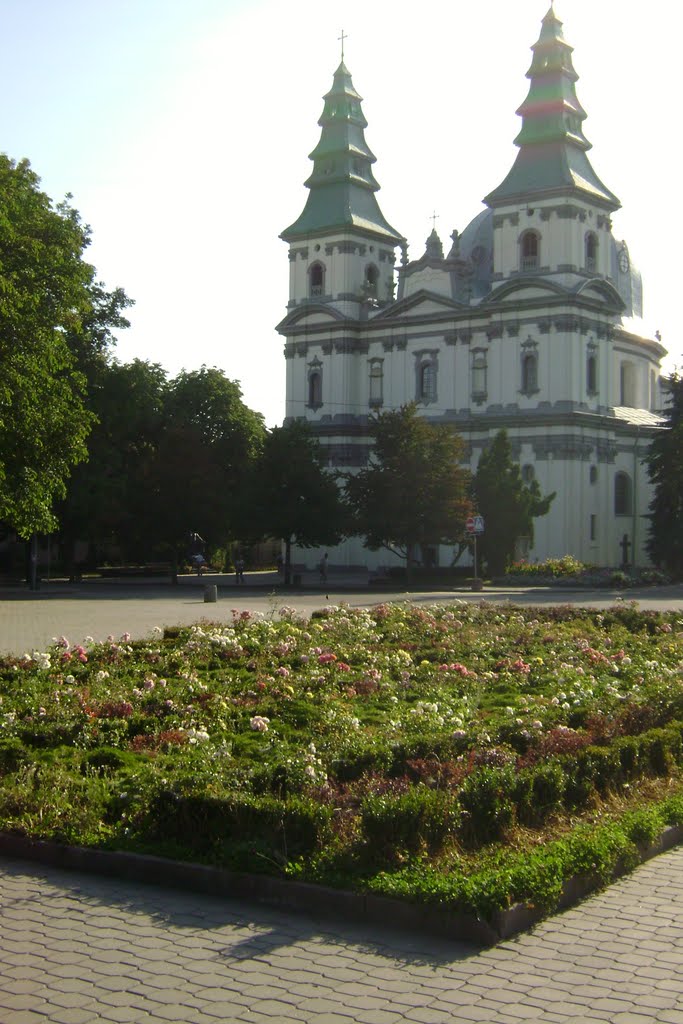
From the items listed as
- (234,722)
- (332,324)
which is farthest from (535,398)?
(234,722)

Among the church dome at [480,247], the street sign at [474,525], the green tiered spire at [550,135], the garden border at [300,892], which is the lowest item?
the garden border at [300,892]

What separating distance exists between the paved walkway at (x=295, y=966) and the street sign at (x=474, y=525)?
1756 inches

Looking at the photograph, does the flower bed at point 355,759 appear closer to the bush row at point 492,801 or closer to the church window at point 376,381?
the bush row at point 492,801

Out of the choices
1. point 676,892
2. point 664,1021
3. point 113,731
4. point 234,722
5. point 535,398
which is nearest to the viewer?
point 664,1021

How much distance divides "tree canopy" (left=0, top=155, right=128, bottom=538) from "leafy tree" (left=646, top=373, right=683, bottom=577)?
34.6 meters

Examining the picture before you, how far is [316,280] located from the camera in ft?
264

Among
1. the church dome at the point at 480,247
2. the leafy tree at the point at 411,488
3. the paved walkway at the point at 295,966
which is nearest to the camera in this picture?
the paved walkway at the point at 295,966

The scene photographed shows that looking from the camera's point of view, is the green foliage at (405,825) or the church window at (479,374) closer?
the green foliage at (405,825)

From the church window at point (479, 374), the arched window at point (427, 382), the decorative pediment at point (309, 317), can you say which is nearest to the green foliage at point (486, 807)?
the church window at point (479, 374)

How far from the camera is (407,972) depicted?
7.38 m

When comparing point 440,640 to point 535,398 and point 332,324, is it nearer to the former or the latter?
point 535,398

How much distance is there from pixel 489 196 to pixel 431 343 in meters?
9.27

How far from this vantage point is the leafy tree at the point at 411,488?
5603cm

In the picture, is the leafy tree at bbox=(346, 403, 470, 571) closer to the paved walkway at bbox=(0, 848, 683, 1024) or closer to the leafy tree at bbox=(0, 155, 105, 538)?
the leafy tree at bbox=(0, 155, 105, 538)
